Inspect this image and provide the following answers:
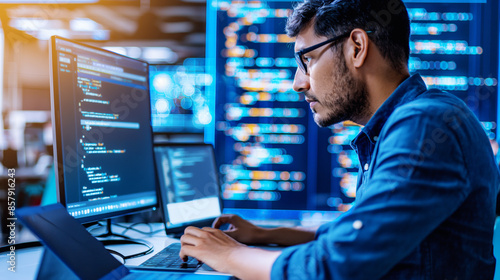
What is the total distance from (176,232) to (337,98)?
0.78 meters

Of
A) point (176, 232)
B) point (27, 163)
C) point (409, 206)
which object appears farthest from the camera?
point (27, 163)

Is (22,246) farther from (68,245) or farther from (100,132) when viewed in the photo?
(68,245)

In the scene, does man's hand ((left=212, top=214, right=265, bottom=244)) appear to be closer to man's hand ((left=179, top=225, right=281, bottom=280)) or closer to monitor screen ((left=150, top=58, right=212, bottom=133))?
man's hand ((left=179, top=225, right=281, bottom=280))

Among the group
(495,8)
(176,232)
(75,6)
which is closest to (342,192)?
(176,232)

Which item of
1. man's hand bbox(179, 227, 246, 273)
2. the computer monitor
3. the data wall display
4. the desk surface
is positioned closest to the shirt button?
man's hand bbox(179, 227, 246, 273)

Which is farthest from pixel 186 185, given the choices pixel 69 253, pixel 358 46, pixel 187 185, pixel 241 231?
pixel 358 46

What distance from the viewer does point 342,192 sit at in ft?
5.80

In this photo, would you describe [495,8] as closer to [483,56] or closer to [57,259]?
[483,56]

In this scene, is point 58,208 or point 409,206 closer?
point 409,206

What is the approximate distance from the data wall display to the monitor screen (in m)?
0.08

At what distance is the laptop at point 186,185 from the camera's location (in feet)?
4.55

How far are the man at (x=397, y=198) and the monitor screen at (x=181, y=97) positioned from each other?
3.08ft

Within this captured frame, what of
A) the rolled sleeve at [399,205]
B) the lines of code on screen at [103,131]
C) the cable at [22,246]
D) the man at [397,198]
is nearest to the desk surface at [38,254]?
the cable at [22,246]

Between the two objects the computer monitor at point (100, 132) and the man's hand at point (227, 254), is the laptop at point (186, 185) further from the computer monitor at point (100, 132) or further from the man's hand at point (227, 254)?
the man's hand at point (227, 254)
